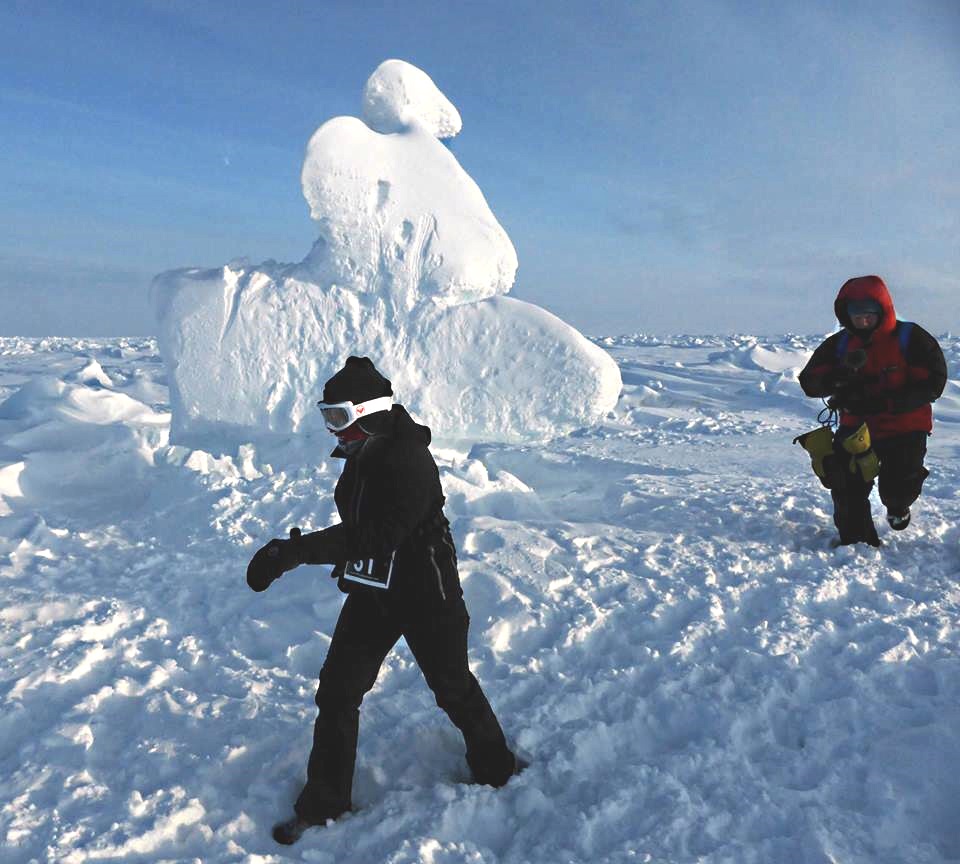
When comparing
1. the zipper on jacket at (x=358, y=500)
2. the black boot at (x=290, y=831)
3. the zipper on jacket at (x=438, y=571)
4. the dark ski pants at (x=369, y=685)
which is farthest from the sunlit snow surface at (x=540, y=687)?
the zipper on jacket at (x=358, y=500)

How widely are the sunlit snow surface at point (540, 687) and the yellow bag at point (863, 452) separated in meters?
0.51

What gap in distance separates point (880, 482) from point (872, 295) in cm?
122

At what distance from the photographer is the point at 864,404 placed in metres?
4.39

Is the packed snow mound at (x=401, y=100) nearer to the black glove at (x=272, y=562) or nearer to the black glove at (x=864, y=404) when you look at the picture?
the black glove at (x=864, y=404)

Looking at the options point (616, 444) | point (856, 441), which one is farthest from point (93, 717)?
point (616, 444)

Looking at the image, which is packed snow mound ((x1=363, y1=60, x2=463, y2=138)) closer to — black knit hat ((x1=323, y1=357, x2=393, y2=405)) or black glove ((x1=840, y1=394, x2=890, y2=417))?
black glove ((x1=840, y1=394, x2=890, y2=417))

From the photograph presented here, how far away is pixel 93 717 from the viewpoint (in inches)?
126

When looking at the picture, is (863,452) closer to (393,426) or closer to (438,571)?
(438,571)

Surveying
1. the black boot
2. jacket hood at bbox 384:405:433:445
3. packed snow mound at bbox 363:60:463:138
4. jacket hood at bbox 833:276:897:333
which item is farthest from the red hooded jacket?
packed snow mound at bbox 363:60:463:138

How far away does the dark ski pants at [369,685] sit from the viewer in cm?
261

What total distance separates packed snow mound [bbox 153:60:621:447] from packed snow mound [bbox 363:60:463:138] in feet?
0.05

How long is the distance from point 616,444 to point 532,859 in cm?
Result: 893

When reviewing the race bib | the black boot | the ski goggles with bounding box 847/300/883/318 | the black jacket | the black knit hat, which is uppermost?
the ski goggles with bounding box 847/300/883/318

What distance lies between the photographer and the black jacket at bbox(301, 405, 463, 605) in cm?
249
